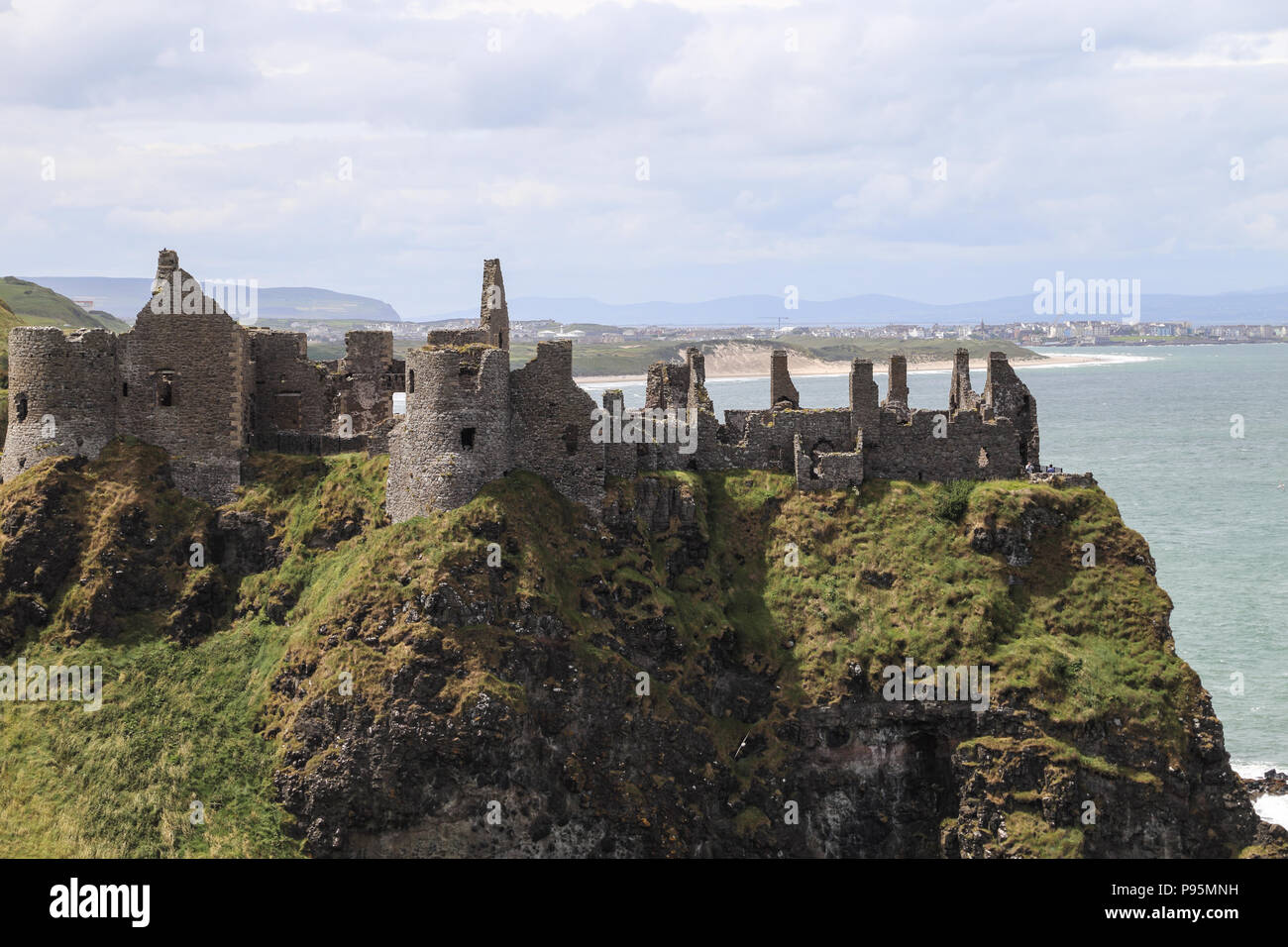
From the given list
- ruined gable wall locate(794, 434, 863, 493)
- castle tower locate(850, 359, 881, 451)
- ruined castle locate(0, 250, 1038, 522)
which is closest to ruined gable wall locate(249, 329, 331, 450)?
ruined castle locate(0, 250, 1038, 522)

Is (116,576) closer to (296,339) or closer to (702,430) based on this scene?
(296,339)

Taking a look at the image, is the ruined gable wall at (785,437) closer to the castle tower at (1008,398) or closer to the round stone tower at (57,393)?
the castle tower at (1008,398)

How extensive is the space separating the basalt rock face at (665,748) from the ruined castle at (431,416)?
3236 mm

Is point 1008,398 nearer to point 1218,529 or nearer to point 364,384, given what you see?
point 364,384

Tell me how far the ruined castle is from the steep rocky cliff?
4.22ft

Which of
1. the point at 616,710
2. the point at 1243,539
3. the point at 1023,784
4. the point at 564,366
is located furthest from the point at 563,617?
the point at 1243,539

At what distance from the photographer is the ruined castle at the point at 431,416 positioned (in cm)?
5628

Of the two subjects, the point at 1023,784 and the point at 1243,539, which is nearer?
the point at 1023,784

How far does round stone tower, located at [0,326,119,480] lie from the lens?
5784cm

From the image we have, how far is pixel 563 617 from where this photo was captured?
2147 inches

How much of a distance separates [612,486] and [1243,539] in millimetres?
72972

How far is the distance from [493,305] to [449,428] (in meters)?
7.99

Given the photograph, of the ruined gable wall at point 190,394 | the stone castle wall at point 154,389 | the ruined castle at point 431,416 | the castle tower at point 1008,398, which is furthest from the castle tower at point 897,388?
the ruined gable wall at point 190,394

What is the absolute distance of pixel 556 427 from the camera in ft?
190
